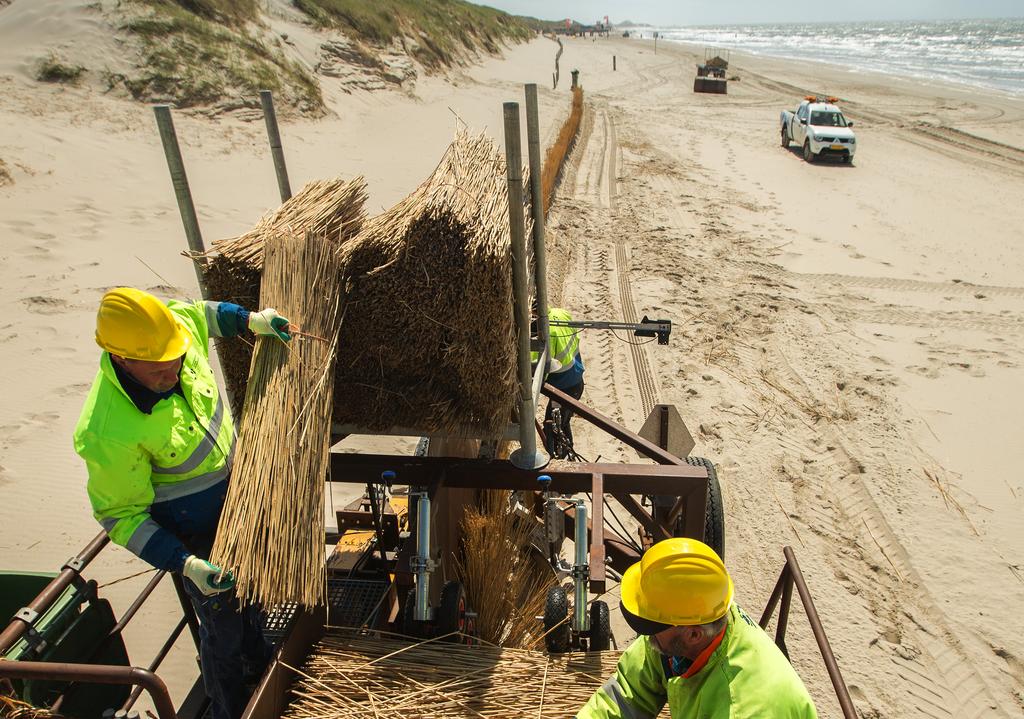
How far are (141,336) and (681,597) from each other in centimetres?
237

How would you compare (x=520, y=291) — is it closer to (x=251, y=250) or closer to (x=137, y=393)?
(x=251, y=250)

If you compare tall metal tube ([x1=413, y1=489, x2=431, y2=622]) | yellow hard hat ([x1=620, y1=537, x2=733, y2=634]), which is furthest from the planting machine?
yellow hard hat ([x1=620, y1=537, x2=733, y2=634])

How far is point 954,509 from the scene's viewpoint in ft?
22.9

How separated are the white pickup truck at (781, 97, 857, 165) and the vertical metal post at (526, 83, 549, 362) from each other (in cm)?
1981

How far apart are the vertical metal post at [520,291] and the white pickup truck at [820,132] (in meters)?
20.4

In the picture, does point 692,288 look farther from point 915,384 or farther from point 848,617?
point 848,617

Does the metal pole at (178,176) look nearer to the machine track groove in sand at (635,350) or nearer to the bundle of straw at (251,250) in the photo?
the bundle of straw at (251,250)

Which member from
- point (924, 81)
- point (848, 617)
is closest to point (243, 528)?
point (848, 617)

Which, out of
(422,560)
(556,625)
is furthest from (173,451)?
(556,625)

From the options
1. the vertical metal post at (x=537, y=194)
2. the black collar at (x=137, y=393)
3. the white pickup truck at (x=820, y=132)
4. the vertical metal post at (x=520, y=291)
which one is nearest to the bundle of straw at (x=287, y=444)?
the black collar at (x=137, y=393)

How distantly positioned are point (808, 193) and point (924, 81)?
36877mm

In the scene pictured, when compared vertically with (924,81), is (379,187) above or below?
below

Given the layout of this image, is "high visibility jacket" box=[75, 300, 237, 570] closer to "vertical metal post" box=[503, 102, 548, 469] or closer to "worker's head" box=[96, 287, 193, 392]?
"worker's head" box=[96, 287, 193, 392]

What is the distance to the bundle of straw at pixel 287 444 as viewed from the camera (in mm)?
2809
